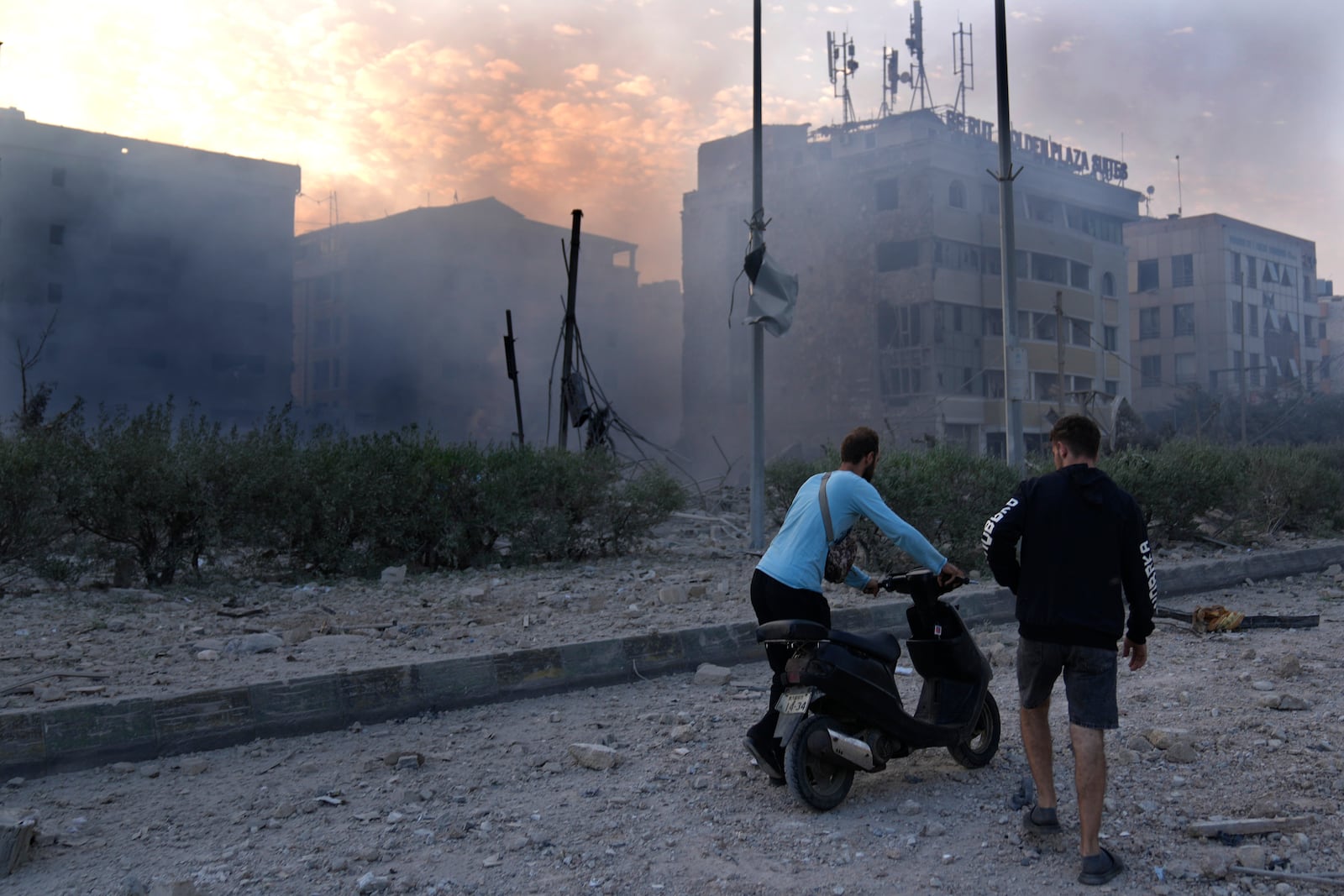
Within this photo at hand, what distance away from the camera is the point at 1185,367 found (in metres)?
59.2

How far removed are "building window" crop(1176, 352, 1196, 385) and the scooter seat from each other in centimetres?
6005

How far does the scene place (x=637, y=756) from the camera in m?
4.98

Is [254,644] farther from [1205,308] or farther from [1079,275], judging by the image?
[1205,308]

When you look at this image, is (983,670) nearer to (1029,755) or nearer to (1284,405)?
(1029,755)

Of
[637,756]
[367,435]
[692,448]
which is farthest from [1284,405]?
[637,756]

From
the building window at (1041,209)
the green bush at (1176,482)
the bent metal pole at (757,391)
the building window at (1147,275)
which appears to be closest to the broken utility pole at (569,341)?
the bent metal pole at (757,391)

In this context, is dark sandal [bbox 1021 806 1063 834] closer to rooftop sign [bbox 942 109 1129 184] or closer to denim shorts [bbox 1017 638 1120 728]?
denim shorts [bbox 1017 638 1120 728]

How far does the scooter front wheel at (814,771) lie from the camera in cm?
405

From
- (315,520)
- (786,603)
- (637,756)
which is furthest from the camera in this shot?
(315,520)

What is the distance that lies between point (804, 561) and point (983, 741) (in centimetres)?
118

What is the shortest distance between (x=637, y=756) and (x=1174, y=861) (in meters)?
2.28

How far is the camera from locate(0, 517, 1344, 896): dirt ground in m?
3.53

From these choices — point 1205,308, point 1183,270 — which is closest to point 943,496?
point 1205,308

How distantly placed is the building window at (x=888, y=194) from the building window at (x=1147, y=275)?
23591 mm
